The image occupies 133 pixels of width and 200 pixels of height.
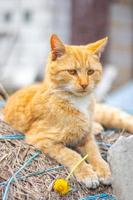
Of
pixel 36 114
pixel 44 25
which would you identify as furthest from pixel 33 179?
pixel 44 25

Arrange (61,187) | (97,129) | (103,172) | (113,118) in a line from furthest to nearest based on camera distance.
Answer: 1. (113,118)
2. (97,129)
3. (103,172)
4. (61,187)

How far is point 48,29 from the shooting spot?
50.2 ft

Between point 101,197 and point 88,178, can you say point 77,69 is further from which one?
point 101,197

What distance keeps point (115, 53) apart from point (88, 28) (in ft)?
3.42

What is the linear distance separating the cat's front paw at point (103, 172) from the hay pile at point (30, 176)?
6 cm

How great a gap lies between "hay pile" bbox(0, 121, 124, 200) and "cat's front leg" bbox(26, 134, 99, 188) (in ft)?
0.15

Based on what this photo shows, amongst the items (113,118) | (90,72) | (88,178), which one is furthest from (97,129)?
(88,178)

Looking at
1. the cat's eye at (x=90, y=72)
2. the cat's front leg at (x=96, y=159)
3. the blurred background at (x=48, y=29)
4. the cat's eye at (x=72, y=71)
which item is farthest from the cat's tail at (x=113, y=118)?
the blurred background at (x=48, y=29)

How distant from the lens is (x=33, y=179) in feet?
16.4

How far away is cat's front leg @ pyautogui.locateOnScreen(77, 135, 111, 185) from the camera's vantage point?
5.07m

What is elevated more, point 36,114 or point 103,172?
point 36,114

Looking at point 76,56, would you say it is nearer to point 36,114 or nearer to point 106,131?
point 36,114

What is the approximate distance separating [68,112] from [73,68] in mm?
389

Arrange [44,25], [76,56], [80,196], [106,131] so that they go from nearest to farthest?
[80,196], [76,56], [106,131], [44,25]
